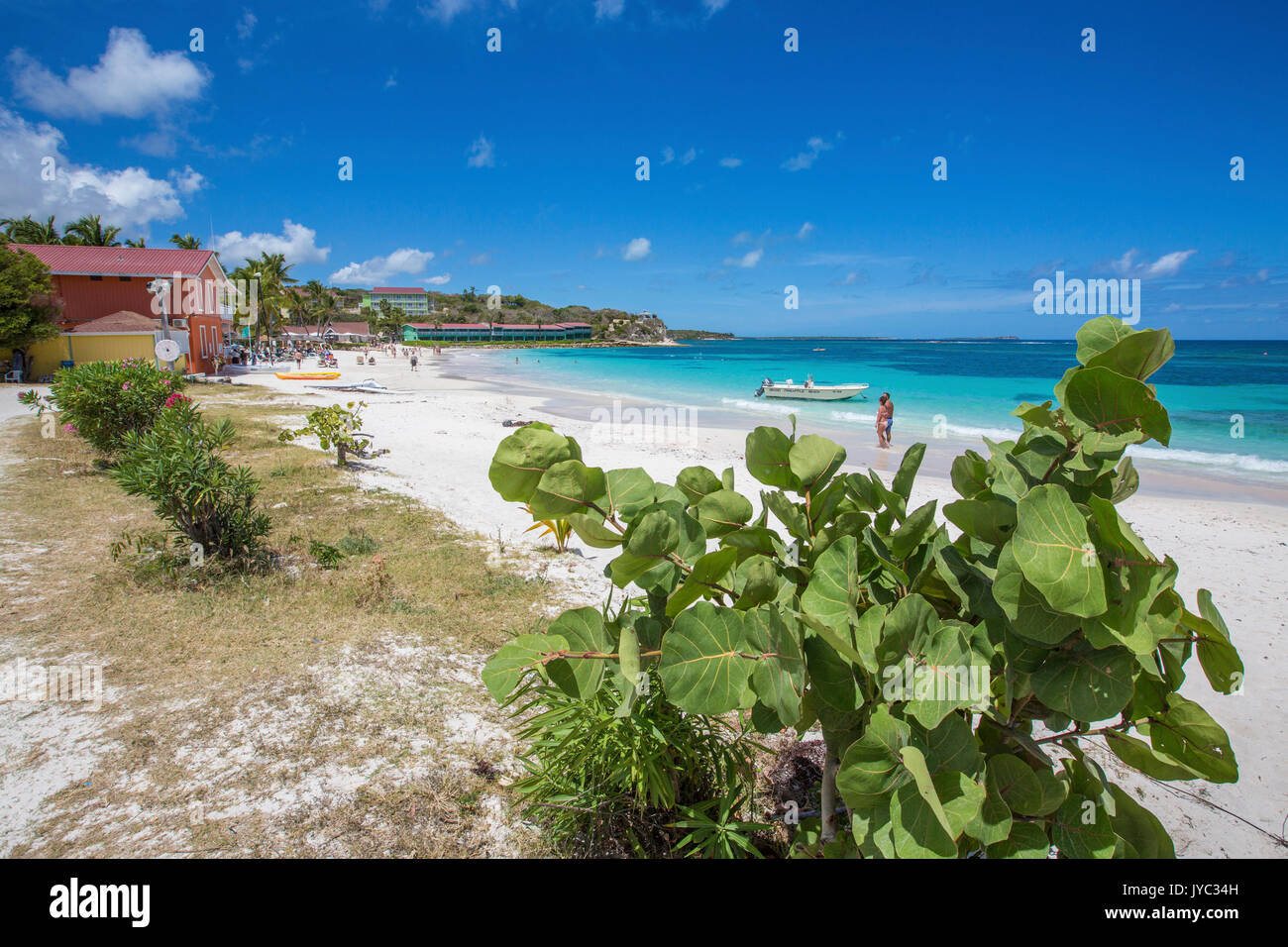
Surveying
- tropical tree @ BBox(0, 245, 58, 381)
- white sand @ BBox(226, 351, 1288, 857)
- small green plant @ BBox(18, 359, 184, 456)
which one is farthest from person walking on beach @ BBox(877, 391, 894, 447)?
tropical tree @ BBox(0, 245, 58, 381)

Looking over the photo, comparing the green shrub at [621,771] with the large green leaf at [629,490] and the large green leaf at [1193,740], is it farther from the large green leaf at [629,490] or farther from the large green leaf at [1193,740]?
the large green leaf at [1193,740]

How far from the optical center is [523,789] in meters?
2.47

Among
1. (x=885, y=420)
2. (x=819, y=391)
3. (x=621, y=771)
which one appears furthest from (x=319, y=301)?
(x=621, y=771)

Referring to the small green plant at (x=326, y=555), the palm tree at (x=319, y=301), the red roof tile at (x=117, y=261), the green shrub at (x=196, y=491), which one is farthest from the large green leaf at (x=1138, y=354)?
the palm tree at (x=319, y=301)

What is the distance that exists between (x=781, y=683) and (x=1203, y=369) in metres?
77.5

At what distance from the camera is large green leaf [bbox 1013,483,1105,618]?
832 millimetres

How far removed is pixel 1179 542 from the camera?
340 inches

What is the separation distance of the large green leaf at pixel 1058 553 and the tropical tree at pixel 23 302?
3297 centimetres

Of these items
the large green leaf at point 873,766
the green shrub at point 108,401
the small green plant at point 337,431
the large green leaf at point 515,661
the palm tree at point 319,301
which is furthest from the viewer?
the palm tree at point 319,301

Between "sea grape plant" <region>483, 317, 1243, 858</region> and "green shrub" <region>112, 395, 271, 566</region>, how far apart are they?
19.6 feet

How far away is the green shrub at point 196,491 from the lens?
5641 mm

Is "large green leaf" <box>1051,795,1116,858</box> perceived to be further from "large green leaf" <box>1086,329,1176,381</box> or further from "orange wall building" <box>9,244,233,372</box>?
"orange wall building" <box>9,244,233,372</box>

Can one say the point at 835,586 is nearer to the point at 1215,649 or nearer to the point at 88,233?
the point at 1215,649

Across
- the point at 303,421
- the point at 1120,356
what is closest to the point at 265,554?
the point at 1120,356
